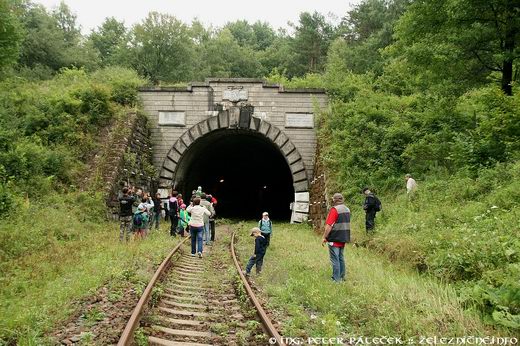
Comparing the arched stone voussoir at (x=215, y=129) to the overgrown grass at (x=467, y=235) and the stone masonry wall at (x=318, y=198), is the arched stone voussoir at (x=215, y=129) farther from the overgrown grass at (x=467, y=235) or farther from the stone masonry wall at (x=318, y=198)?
the overgrown grass at (x=467, y=235)

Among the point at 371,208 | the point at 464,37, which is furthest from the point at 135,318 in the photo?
the point at 464,37

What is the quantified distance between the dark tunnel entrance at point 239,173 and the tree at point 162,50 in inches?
628

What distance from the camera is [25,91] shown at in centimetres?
1883

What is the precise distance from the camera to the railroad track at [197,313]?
515cm

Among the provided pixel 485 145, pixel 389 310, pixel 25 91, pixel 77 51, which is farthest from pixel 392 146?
pixel 77 51

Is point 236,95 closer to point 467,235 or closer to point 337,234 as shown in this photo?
point 337,234

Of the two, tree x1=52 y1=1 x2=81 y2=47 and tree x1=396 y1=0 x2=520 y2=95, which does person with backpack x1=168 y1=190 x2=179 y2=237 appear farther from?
tree x1=52 y1=1 x2=81 y2=47

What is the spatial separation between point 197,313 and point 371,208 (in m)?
7.38

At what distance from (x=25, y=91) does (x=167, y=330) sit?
17.0 metres

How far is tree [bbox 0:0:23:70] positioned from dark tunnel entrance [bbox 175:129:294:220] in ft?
27.8

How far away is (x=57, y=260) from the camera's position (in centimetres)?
917

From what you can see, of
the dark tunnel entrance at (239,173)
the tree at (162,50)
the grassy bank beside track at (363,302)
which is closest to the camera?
the grassy bank beside track at (363,302)

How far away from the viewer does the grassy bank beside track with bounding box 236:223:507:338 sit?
4926 mm

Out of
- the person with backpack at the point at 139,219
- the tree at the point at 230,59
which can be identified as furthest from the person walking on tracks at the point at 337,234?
the tree at the point at 230,59
